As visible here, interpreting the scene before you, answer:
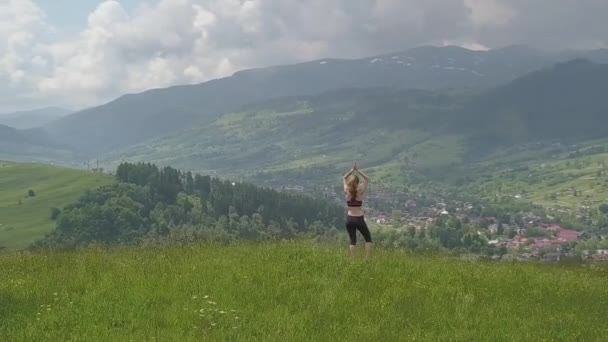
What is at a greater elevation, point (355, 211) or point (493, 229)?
point (355, 211)

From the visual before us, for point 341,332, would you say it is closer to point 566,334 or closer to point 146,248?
point 566,334

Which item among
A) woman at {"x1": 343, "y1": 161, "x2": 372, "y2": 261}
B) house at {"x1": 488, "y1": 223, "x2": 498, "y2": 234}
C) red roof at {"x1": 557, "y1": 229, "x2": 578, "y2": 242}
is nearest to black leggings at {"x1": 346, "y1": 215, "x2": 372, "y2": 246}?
woman at {"x1": 343, "y1": 161, "x2": 372, "y2": 261}

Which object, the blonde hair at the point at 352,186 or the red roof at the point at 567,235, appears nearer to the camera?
the blonde hair at the point at 352,186

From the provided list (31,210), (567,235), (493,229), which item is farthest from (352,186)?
(567,235)

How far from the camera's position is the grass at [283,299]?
11195 mm

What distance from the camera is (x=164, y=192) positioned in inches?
6870

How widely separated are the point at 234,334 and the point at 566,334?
6771 mm

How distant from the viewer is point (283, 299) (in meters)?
13.1

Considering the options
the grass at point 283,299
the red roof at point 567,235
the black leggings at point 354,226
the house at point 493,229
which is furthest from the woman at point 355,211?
the house at point 493,229

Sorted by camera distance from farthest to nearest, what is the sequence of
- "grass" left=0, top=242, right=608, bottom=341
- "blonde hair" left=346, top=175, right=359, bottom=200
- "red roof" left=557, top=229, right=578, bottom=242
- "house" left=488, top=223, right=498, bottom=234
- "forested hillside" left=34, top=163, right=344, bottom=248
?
"house" left=488, top=223, right=498, bottom=234 → "red roof" left=557, top=229, right=578, bottom=242 → "forested hillside" left=34, top=163, right=344, bottom=248 → "blonde hair" left=346, top=175, right=359, bottom=200 → "grass" left=0, top=242, right=608, bottom=341

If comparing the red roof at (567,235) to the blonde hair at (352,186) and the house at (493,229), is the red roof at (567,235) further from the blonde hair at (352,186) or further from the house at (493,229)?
the blonde hair at (352,186)

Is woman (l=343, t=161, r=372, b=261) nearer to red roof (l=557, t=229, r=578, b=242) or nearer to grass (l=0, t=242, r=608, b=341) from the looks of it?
grass (l=0, t=242, r=608, b=341)

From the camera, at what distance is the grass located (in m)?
11.2

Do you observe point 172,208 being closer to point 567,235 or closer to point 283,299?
point 567,235
